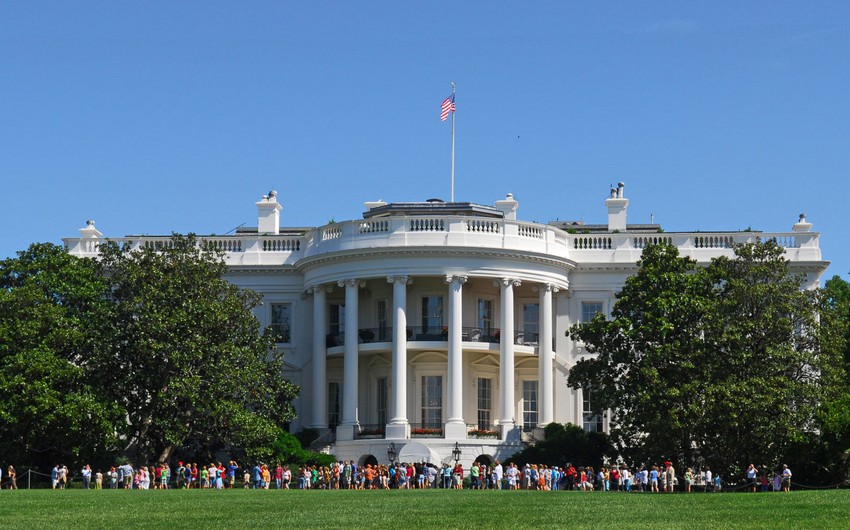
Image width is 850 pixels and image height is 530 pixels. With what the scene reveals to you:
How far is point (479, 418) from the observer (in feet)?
207

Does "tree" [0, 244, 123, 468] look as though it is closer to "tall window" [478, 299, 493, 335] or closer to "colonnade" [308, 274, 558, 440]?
"colonnade" [308, 274, 558, 440]

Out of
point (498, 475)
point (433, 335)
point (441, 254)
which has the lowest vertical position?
point (498, 475)

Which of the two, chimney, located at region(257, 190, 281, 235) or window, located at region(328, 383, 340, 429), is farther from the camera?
chimney, located at region(257, 190, 281, 235)

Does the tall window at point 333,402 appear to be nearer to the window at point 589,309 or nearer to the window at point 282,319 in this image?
the window at point 282,319

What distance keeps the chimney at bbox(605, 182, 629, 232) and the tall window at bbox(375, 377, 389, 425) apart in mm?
12485

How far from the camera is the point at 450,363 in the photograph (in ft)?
196

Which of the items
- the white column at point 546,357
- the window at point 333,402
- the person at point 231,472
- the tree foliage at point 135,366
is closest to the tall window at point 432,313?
the white column at point 546,357

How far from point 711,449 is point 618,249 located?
49.5 ft

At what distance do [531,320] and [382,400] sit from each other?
278 inches

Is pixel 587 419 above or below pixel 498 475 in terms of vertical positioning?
above

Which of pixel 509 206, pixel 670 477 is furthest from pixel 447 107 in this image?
pixel 670 477

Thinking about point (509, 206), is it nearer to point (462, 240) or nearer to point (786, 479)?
point (462, 240)

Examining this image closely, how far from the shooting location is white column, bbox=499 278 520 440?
59594mm

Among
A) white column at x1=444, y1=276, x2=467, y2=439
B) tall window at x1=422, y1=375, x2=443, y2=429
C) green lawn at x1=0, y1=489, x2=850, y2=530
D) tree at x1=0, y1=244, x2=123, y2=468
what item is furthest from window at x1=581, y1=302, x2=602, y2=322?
green lawn at x1=0, y1=489, x2=850, y2=530
